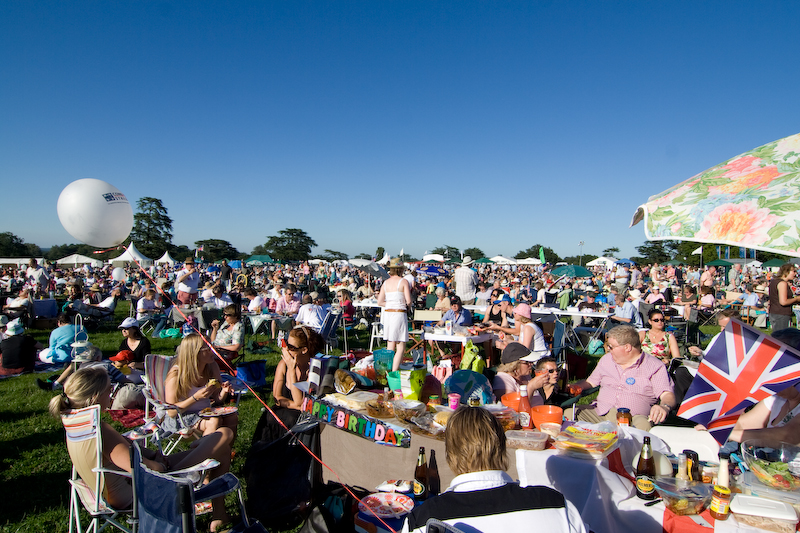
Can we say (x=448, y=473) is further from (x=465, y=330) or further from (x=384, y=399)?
(x=465, y=330)

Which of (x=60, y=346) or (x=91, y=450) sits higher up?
(x=91, y=450)

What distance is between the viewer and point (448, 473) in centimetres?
264

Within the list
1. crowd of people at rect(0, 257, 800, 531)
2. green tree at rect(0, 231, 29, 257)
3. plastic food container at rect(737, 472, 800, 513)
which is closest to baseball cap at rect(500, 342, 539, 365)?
crowd of people at rect(0, 257, 800, 531)

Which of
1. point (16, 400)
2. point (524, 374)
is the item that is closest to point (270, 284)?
point (16, 400)

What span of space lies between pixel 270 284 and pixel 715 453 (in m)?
19.5

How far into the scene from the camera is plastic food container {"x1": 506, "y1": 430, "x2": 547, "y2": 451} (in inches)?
91.7

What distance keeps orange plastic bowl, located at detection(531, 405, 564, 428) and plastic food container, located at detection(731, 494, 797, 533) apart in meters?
0.87

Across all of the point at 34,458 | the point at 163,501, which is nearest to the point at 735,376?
the point at 163,501

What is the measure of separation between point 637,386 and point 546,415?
50.7 inches

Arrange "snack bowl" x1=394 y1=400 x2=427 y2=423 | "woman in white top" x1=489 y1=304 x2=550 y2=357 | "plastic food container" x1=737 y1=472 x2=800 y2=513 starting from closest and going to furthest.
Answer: "plastic food container" x1=737 y1=472 x2=800 y2=513 < "snack bowl" x1=394 y1=400 x2=427 y2=423 < "woman in white top" x1=489 y1=304 x2=550 y2=357

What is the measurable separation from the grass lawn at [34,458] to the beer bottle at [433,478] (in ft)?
5.19

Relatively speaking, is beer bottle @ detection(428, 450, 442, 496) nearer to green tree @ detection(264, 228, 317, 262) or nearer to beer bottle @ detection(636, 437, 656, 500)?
beer bottle @ detection(636, 437, 656, 500)

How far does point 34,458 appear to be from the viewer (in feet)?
13.3

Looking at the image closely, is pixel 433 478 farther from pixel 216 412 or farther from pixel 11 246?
pixel 11 246
